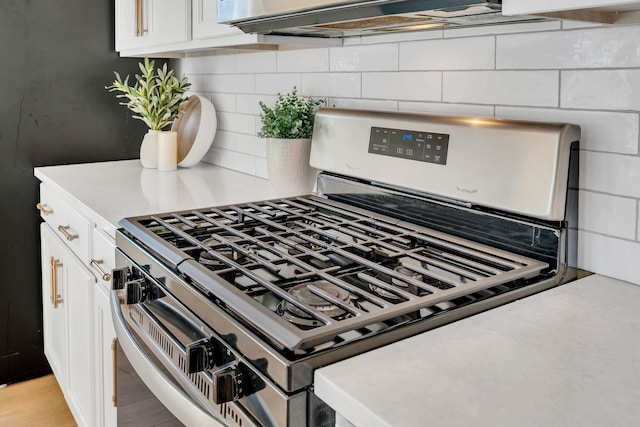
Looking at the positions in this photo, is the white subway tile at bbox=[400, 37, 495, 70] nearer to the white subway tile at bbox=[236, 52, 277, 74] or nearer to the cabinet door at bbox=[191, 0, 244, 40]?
the cabinet door at bbox=[191, 0, 244, 40]

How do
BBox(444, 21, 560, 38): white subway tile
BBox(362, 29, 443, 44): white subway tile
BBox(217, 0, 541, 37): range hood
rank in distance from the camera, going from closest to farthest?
BBox(217, 0, 541, 37): range hood
BBox(444, 21, 560, 38): white subway tile
BBox(362, 29, 443, 44): white subway tile

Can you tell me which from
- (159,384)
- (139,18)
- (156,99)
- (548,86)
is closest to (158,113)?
(156,99)

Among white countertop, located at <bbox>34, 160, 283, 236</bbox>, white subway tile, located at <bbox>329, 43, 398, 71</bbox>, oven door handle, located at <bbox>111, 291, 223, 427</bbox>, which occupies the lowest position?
oven door handle, located at <bbox>111, 291, 223, 427</bbox>

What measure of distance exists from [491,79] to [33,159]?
6.79 feet

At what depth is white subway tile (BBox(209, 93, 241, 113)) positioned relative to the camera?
2.41 m

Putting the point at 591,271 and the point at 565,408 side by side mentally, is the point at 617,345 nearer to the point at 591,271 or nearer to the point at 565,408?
the point at 565,408

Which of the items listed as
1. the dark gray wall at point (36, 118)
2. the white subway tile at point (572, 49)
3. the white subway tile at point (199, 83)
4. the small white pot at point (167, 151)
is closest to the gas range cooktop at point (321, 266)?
the white subway tile at point (572, 49)

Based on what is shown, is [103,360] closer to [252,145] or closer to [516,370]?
[252,145]

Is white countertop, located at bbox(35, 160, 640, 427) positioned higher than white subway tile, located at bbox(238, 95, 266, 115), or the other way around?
white subway tile, located at bbox(238, 95, 266, 115)

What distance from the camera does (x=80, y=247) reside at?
6.46 feet

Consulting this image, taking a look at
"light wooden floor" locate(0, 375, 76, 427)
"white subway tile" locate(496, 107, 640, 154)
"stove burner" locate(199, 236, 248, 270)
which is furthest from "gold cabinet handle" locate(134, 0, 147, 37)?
"white subway tile" locate(496, 107, 640, 154)

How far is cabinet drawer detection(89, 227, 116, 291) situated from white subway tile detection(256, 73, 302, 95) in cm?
78

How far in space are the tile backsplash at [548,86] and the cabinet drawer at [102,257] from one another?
2.54 ft

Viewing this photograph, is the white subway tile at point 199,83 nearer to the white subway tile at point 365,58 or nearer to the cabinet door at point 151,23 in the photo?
the cabinet door at point 151,23
